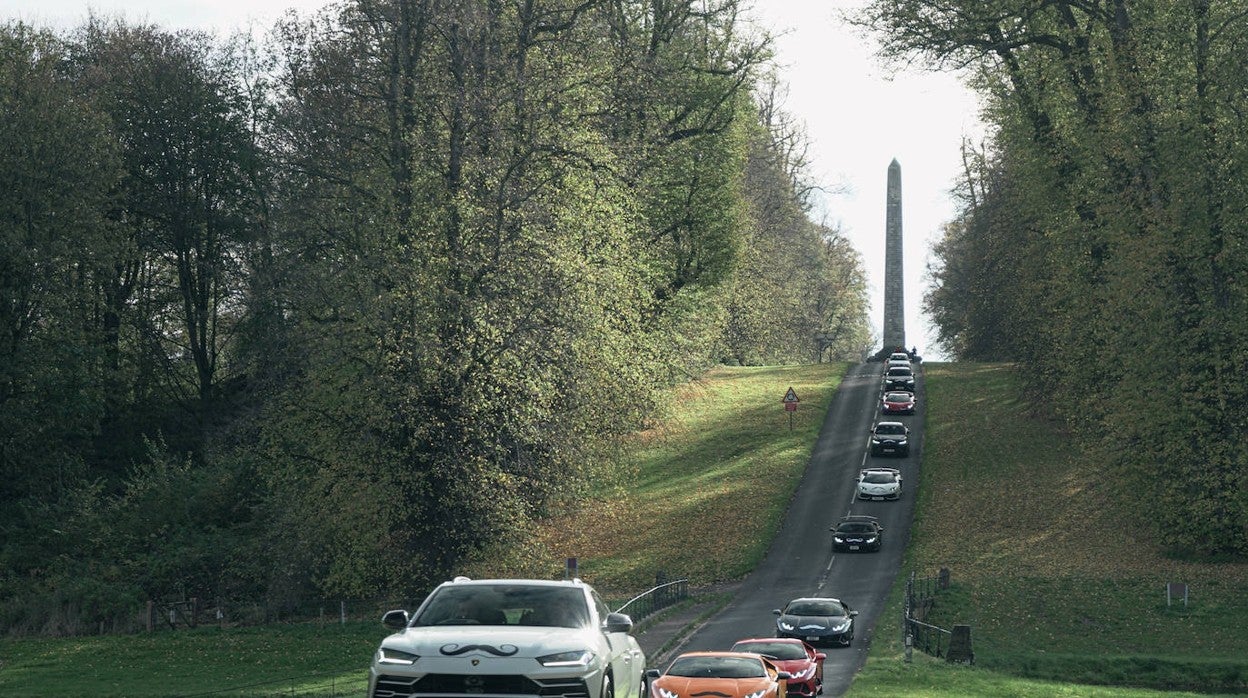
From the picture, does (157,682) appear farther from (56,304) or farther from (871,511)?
(871,511)

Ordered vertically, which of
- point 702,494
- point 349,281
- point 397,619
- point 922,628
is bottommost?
point 922,628

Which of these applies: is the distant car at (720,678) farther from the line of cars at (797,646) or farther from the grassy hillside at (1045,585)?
the grassy hillside at (1045,585)

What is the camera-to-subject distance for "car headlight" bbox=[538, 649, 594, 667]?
12.2m

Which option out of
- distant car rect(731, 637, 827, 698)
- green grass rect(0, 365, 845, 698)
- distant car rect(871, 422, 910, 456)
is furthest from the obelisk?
distant car rect(731, 637, 827, 698)

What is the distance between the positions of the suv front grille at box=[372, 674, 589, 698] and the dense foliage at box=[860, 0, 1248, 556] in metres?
37.1

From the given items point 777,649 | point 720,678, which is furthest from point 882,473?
point 720,678

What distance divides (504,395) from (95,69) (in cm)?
3917

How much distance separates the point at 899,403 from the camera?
77812mm

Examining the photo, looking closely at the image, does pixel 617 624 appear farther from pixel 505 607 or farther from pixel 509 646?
pixel 509 646

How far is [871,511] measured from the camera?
59562mm

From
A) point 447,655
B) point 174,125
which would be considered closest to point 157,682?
point 447,655

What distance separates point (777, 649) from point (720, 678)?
5.20 meters

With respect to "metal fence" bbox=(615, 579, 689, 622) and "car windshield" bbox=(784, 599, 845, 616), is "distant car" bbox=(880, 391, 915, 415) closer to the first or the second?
"metal fence" bbox=(615, 579, 689, 622)

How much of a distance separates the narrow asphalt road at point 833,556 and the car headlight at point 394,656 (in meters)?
17.3
